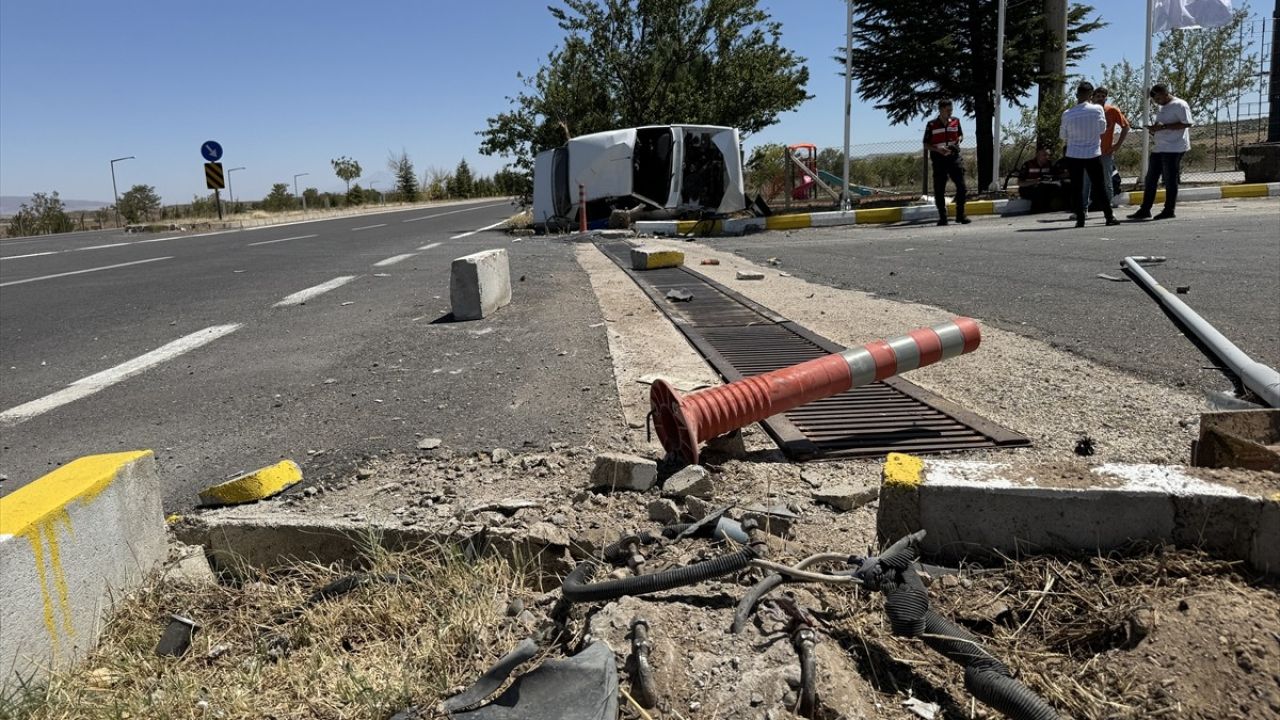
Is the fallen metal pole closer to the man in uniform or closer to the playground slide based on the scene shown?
the man in uniform

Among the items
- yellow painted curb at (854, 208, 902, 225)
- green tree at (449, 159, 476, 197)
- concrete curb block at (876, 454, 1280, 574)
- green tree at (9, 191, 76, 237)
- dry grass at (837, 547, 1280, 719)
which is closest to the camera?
dry grass at (837, 547, 1280, 719)

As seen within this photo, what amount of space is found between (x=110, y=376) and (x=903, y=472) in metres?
4.81

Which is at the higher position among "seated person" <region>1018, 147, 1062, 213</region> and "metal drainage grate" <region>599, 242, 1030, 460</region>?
"seated person" <region>1018, 147, 1062, 213</region>

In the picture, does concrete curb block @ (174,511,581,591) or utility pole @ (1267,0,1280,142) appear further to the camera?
utility pole @ (1267,0,1280,142)

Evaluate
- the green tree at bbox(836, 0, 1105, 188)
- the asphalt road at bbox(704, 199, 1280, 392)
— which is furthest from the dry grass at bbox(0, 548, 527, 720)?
the green tree at bbox(836, 0, 1105, 188)

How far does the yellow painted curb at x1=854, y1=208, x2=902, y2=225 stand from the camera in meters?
16.6

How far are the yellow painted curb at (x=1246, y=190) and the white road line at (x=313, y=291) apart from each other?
610 inches

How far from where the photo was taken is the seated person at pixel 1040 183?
1617cm

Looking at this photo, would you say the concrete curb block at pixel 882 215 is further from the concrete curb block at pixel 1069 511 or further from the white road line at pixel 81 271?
the concrete curb block at pixel 1069 511

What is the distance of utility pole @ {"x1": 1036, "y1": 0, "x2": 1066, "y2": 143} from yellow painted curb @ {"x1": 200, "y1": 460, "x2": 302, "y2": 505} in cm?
1933

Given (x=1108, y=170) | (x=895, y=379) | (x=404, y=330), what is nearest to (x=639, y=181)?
(x=1108, y=170)

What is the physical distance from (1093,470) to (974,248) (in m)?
8.57

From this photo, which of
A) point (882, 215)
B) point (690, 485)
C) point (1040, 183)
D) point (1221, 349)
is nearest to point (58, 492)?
point (690, 485)

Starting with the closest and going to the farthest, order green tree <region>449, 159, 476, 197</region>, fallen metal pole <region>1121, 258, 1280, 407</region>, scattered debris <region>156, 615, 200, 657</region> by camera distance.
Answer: scattered debris <region>156, 615, 200, 657</region> < fallen metal pole <region>1121, 258, 1280, 407</region> < green tree <region>449, 159, 476, 197</region>
